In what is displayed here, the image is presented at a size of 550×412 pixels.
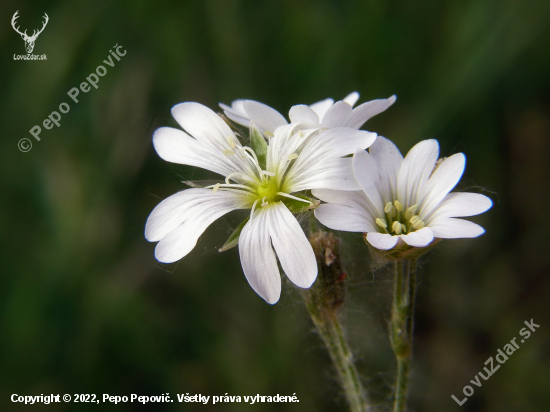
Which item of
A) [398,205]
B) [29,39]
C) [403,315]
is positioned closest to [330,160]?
[398,205]

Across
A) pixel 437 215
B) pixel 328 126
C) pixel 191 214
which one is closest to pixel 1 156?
pixel 191 214

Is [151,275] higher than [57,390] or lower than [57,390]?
higher

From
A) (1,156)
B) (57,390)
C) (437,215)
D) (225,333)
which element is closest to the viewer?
(437,215)

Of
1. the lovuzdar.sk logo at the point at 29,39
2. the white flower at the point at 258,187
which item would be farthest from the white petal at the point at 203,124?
the lovuzdar.sk logo at the point at 29,39

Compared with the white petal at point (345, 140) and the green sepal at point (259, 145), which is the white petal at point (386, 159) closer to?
the white petal at point (345, 140)

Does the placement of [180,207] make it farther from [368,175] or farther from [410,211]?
[410,211]

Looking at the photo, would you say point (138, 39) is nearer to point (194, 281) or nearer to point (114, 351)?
point (194, 281)

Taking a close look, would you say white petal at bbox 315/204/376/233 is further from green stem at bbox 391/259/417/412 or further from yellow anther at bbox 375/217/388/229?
green stem at bbox 391/259/417/412
